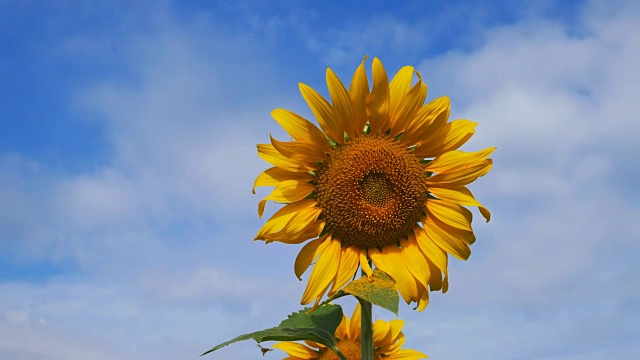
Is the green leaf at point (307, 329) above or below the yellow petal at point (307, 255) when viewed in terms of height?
below

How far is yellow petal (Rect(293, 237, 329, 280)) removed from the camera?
5.57 m

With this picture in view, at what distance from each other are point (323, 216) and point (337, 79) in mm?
1121

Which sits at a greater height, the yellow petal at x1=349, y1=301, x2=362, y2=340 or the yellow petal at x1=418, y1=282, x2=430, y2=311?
the yellow petal at x1=349, y1=301, x2=362, y2=340

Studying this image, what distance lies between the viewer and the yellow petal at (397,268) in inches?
215

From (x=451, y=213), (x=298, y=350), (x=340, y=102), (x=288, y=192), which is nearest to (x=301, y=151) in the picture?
(x=288, y=192)

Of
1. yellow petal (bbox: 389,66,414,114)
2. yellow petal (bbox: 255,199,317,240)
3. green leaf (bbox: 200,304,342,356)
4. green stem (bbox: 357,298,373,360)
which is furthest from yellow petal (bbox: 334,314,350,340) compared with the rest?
yellow petal (bbox: 389,66,414,114)

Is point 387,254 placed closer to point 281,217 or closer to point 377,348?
point 281,217

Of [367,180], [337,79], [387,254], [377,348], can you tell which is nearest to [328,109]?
[337,79]

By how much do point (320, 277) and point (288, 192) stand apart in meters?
0.73

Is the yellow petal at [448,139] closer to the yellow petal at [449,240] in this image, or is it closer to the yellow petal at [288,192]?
the yellow petal at [449,240]

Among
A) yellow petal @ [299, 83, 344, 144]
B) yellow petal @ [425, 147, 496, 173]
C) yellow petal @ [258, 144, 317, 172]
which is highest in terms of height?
yellow petal @ [299, 83, 344, 144]

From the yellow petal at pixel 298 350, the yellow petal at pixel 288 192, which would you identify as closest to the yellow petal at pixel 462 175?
the yellow petal at pixel 288 192

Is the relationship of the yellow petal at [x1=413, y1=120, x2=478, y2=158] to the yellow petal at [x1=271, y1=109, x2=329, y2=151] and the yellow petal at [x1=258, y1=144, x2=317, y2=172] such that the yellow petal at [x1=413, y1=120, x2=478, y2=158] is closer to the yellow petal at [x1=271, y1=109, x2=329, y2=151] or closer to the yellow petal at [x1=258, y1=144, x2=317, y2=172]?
the yellow petal at [x1=271, y1=109, x2=329, y2=151]

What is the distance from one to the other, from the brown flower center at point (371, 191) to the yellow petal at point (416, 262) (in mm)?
125
